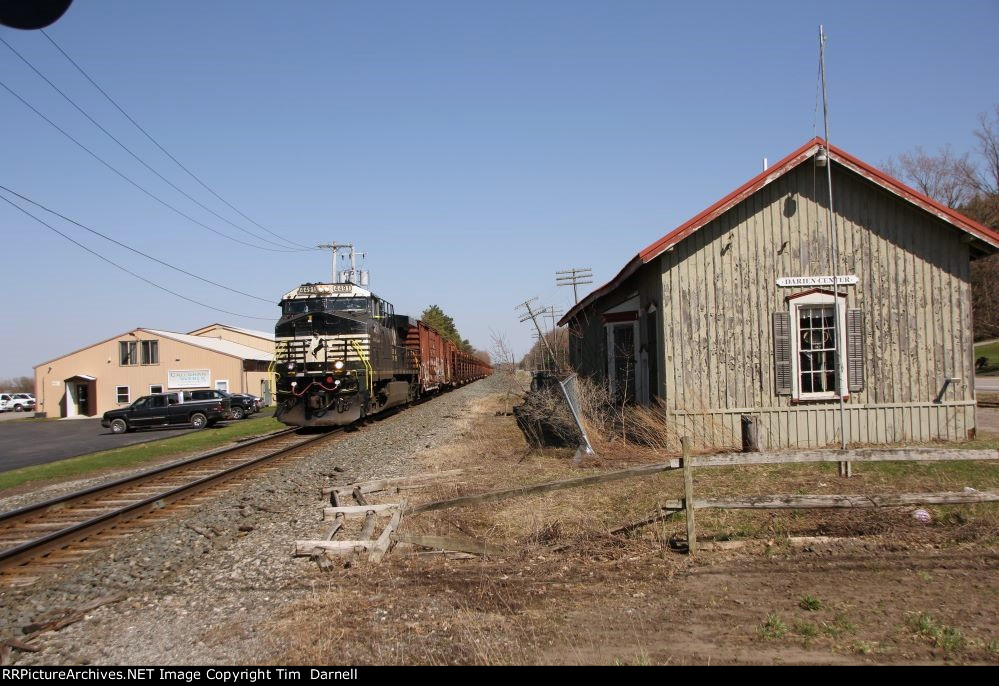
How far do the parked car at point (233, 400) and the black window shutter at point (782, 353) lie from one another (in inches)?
1046

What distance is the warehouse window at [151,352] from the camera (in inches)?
1882

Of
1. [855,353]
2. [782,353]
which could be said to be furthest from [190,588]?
[855,353]

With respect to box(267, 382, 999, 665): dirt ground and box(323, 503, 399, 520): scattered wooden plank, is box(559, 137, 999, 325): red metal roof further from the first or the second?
box(323, 503, 399, 520): scattered wooden plank

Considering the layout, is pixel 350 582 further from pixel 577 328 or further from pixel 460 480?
pixel 577 328

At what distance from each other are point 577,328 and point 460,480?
1250 cm

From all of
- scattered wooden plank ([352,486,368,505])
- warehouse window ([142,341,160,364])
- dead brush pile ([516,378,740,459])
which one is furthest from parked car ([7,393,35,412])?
scattered wooden plank ([352,486,368,505])

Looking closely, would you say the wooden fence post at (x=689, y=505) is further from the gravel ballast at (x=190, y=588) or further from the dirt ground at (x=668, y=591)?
the gravel ballast at (x=190, y=588)

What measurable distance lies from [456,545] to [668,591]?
2.16 metres

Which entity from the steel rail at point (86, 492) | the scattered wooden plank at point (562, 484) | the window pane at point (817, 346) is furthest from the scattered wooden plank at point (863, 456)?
the steel rail at point (86, 492)

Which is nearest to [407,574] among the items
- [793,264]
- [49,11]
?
[49,11]

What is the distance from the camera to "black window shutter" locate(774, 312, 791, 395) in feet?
39.5

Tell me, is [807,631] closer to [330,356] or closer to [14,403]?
[330,356]

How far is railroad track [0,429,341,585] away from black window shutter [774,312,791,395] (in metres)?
9.67

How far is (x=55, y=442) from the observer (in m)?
28.0
